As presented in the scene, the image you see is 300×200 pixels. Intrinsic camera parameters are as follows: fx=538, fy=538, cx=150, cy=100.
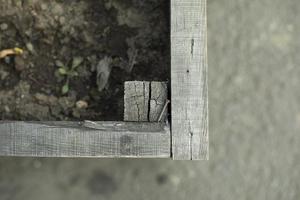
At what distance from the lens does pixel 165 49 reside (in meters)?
1.88

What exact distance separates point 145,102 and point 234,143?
0.59 metres

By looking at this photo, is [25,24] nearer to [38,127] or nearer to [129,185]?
[38,127]

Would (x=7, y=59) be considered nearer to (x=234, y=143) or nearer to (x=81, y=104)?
(x=81, y=104)

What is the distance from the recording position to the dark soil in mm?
1881

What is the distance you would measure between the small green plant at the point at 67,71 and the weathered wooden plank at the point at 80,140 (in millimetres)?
387

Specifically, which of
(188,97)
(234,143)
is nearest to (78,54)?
(188,97)

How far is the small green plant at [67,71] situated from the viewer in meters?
1.90

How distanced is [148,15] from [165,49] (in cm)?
14

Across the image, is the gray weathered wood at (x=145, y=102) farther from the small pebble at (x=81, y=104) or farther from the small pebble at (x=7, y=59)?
the small pebble at (x=7, y=59)

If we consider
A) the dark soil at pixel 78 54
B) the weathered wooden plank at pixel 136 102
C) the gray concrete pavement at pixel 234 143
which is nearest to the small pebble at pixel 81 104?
the dark soil at pixel 78 54

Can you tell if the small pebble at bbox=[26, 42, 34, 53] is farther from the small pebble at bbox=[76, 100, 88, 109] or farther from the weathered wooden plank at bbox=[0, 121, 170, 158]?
the weathered wooden plank at bbox=[0, 121, 170, 158]

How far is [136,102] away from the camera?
1574mm

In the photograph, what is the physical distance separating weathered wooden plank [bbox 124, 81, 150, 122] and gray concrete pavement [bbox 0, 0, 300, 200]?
1.51ft

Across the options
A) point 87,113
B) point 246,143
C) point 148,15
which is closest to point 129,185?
point 87,113
